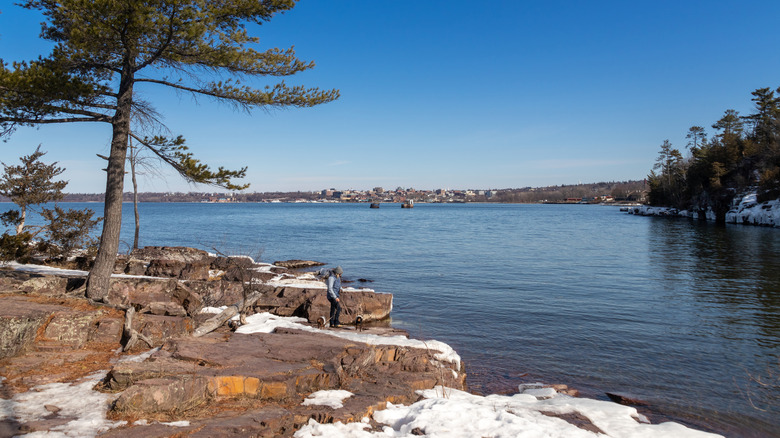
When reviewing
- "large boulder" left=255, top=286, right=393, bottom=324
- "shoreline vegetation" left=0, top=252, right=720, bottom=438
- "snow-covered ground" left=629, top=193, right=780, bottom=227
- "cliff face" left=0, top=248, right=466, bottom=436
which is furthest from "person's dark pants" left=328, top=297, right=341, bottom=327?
"snow-covered ground" left=629, top=193, right=780, bottom=227

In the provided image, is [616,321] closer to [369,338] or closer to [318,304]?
[369,338]

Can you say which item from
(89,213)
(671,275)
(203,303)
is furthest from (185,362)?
(671,275)

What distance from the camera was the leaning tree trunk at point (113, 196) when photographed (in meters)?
10.7

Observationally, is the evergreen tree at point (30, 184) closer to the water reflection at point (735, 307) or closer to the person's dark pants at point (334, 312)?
the person's dark pants at point (334, 312)

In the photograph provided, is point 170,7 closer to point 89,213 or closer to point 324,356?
point 324,356

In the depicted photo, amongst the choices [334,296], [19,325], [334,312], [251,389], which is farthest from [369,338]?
[19,325]

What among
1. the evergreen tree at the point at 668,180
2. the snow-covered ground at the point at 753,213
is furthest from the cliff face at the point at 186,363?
the evergreen tree at the point at 668,180

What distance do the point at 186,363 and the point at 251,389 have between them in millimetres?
1446

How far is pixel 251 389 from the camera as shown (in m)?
6.96

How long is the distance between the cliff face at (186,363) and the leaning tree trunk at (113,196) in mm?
538

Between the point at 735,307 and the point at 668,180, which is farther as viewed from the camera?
the point at 668,180

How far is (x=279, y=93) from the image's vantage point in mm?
11547

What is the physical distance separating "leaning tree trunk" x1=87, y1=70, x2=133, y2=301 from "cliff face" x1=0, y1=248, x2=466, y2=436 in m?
0.54

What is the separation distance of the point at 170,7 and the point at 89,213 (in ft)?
48.0
